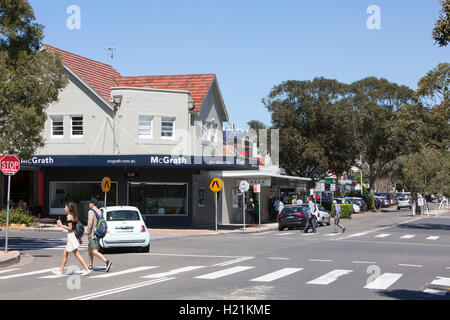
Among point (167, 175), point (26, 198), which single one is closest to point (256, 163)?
point (167, 175)

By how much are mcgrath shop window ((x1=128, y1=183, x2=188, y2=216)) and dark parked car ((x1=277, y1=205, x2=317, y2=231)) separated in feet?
18.9

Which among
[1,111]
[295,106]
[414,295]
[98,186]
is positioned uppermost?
[295,106]

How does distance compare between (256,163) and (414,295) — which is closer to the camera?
(414,295)

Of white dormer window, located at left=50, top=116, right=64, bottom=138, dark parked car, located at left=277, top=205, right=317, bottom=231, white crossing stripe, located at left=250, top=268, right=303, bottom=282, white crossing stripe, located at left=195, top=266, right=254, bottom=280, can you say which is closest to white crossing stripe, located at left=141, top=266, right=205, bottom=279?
white crossing stripe, located at left=195, top=266, right=254, bottom=280

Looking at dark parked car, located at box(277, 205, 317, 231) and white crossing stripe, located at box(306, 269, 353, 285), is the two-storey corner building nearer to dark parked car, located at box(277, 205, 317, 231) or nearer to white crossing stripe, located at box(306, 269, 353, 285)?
dark parked car, located at box(277, 205, 317, 231)

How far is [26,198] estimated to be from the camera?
37156 millimetres

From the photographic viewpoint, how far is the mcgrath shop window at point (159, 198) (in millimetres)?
35250

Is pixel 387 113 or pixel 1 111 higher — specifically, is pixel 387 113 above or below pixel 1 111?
above

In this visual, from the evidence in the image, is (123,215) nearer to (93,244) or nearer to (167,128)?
(93,244)

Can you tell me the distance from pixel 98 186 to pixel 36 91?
16650 millimetres

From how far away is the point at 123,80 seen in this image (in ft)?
135

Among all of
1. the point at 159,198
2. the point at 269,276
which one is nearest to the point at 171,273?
the point at 269,276
